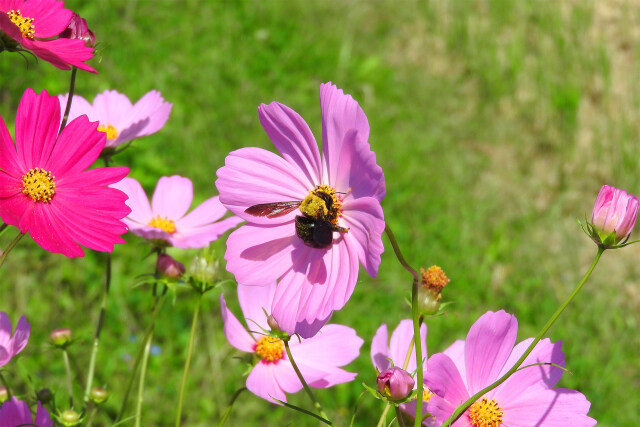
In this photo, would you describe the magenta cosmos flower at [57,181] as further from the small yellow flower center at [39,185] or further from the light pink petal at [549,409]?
the light pink petal at [549,409]

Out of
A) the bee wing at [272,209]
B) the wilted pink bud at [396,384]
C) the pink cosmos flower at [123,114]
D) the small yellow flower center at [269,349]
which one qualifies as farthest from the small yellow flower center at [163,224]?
the wilted pink bud at [396,384]

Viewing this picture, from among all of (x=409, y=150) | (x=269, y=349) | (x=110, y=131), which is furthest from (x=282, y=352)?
(x=409, y=150)

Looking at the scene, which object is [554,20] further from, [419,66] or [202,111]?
[202,111]

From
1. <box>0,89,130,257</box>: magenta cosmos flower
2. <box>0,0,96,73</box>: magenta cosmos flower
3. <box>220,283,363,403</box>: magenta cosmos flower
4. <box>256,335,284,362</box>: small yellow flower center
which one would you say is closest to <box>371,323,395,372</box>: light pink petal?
<box>220,283,363,403</box>: magenta cosmos flower

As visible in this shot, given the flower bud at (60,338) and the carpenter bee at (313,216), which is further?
the flower bud at (60,338)

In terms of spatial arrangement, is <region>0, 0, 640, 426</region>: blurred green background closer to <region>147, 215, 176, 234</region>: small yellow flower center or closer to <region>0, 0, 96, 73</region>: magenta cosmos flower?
<region>147, 215, 176, 234</region>: small yellow flower center

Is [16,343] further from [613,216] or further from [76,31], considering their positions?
[613,216]
